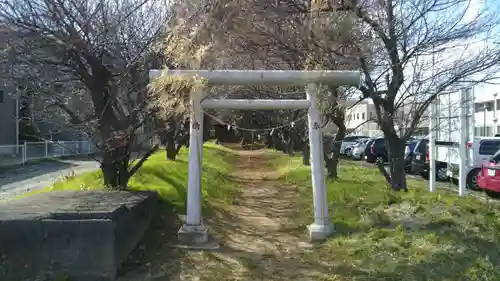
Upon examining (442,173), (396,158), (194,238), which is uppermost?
(396,158)

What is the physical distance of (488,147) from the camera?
1803 cm

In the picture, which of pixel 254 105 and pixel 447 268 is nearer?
pixel 447 268

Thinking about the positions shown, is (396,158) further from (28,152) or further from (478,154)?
(28,152)

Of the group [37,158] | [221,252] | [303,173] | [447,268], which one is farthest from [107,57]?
[37,158]

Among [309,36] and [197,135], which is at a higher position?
[309,36]

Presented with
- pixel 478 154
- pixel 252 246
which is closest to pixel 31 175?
pixel 252 246

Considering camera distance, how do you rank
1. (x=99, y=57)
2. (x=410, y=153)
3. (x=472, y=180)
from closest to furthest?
1. (x=99, y=57)
2. (x=472, y=180)
3. (x=410, y=153)

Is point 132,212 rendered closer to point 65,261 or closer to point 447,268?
point 65,261

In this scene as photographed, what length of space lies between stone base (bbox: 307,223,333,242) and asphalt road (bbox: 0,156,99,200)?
10.3 m

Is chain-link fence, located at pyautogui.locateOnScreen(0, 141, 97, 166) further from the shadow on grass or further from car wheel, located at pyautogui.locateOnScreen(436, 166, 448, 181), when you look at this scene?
the shadow on grass

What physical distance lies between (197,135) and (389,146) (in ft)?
15.6

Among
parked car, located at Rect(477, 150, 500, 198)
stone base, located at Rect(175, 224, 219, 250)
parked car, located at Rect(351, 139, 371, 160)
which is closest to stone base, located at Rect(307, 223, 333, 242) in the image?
stone base, located at Rect(175, 224, 219, 250)

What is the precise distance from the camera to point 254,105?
9258 mm

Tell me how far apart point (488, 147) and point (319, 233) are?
1161 centimetres
